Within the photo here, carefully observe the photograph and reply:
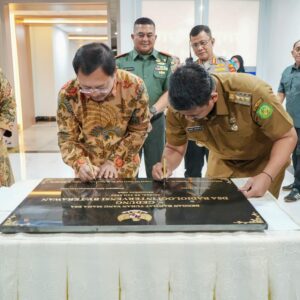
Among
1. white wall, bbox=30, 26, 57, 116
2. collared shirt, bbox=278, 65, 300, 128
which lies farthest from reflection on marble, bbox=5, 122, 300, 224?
white wall, bbox=30, 26, 57, 116

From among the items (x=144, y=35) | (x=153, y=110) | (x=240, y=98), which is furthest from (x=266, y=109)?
(x=144, y=35)

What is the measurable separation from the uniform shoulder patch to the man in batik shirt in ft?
1.19

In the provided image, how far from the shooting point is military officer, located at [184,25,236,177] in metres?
2.60

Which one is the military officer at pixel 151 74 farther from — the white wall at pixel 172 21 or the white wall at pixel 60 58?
the white wall at pixel 60 58

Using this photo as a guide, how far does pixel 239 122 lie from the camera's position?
1.35m

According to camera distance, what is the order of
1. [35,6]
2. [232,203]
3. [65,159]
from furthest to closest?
[35,6] < [65,159] < [232,203]

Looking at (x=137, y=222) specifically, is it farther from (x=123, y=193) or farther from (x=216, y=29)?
(x=216, y=29)

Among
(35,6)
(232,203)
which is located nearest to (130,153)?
(232,203)

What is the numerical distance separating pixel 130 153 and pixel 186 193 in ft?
1.37

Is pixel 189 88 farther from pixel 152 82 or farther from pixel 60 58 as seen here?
pixel 60 58

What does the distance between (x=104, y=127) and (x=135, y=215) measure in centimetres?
57

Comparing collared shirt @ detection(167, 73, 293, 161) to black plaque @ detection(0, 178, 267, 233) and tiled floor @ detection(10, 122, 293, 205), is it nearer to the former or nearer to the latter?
black plaque @ detection(0, 178, 267, 233)

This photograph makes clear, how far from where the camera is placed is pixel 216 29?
4523 mm

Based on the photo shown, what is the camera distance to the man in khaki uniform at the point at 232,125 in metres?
1.13
